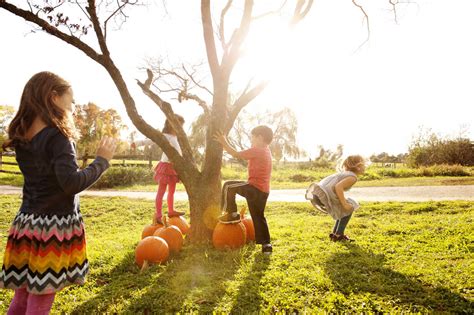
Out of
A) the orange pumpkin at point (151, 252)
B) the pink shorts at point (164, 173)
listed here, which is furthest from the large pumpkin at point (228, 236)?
the pink shorts at point (164, 173)

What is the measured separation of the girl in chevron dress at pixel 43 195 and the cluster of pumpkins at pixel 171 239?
8.00ft

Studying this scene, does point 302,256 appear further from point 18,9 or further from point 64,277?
point 18,9

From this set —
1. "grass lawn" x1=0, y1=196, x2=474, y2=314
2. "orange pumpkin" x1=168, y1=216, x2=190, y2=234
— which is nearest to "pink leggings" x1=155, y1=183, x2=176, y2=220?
"orange pumpkin" x1=168, y1=216, x2=190, y2=234

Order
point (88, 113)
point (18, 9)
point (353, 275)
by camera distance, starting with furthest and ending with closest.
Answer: point (88, 113) → point (18, 9) → point (353, 275)

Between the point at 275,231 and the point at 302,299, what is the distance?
10.8ft

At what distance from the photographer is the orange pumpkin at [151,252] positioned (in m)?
4.86

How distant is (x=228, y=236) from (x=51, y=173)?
133 inches

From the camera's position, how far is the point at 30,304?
2.36 m

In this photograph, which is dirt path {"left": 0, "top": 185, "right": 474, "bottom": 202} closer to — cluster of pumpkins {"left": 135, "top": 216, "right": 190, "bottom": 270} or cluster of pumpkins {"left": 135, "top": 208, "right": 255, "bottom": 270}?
cluster of pumpkins {"left": 135, "top": 208, "right": 255, "bottom": 270}

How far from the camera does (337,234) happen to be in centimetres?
599

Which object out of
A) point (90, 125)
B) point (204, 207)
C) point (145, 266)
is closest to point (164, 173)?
point (204, 207)

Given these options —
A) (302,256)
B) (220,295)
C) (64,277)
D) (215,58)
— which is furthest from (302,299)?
(215,58)

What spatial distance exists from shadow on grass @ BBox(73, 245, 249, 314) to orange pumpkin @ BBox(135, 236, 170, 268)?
118mm

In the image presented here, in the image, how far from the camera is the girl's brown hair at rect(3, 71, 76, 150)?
2.37 metres
